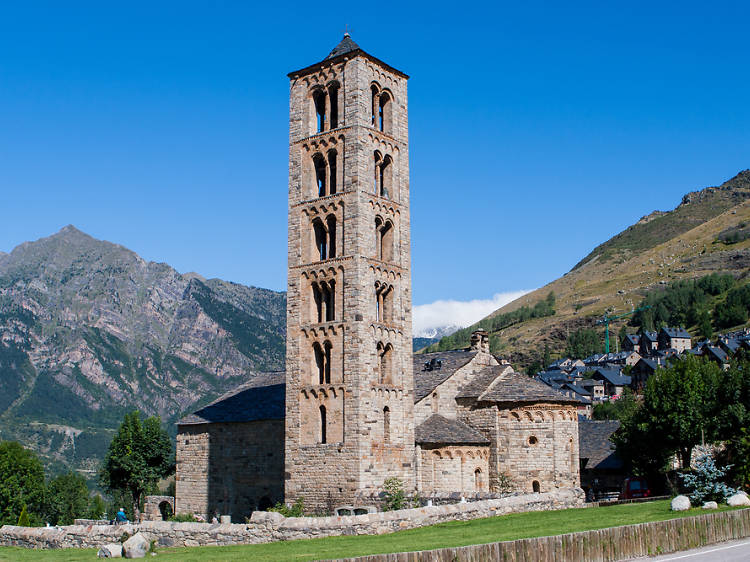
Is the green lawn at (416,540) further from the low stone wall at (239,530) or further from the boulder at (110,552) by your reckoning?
the low stone wall at (239,530)

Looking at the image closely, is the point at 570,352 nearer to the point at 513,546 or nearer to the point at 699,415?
the point at 699,415

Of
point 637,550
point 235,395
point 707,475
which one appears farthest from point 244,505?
point 637,550

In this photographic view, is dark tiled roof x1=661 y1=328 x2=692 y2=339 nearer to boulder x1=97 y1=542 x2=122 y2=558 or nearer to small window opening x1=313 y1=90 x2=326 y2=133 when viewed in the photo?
small window opening x1=313 y1=90 x2=326 y2=133

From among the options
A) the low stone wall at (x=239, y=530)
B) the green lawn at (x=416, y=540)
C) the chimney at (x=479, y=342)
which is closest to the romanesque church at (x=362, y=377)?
the chimney at (x=479, y=342)

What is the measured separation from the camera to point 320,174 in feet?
150

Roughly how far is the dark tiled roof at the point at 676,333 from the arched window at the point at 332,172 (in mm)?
149080

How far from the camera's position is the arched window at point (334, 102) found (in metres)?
44.9

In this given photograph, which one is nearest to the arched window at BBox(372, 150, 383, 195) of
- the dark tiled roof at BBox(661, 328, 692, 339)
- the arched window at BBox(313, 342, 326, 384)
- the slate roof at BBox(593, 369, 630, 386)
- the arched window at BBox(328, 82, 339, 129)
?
the arched window at BBox(328, 82, 339, 129)

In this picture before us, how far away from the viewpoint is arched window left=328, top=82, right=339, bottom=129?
4494cm

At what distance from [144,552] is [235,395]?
96.2 feet

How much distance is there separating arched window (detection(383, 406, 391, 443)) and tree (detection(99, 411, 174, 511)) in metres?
23.8

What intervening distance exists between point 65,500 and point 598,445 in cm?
6308

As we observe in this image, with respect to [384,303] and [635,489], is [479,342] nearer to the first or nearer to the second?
[384,303]

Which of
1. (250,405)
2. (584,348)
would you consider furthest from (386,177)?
(584,348)
